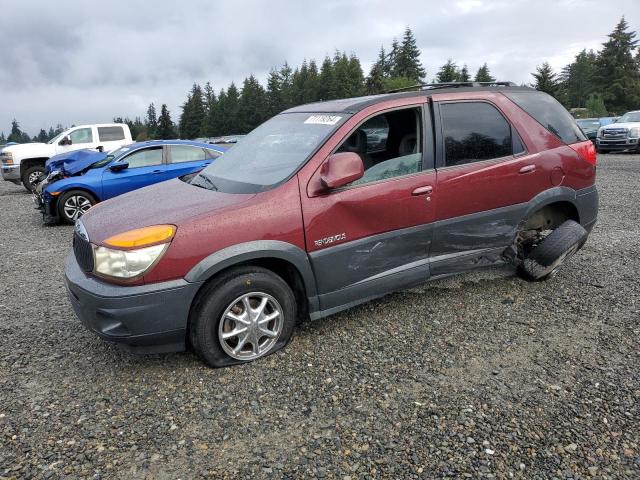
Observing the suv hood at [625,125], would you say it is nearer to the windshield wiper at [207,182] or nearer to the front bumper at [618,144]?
the front bumper at [618,144]

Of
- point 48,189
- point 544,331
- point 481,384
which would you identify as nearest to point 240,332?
point 481,384

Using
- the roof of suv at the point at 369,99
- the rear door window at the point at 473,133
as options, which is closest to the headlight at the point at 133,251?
the roof of suv at the point at 369,99

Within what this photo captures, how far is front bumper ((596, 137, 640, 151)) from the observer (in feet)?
63.1

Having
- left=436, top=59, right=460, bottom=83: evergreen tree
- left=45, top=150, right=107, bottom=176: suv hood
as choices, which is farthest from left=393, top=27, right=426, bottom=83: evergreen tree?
left=45, top=150, right=107, bottom=176: suv hood

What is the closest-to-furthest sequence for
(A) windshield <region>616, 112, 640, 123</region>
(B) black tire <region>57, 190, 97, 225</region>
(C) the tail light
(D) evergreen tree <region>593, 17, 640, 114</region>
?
(C) the tail light, (B) black tire <region>57, 190, 97, 225</region>, (A) windshield <region>616, 112, 640, 123</region>, (D) evergreen tree <region>593, 17, 640, 114</region>

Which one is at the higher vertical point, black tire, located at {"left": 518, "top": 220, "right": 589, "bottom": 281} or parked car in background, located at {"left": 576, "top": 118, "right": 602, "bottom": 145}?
parked car in background, located at {"left": 576, "top": 118, "right": 602, "bottom": 145}

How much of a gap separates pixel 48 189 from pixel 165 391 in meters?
7.05

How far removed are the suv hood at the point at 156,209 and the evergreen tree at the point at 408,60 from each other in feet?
312

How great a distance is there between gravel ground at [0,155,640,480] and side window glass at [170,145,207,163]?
5.23m

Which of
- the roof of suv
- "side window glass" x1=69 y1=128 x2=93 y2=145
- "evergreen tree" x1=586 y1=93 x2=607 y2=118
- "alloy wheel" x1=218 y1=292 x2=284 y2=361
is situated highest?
"evergreen tree" x1=586 y1=93 x2=607 y2=118

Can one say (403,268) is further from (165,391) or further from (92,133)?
(92,133)

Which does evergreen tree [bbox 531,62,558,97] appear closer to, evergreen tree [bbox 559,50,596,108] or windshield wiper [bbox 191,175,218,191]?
evergreen tree [bbox 559,50,596,108]

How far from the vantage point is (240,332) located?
3189 mm

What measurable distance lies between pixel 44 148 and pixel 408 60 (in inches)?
3479
